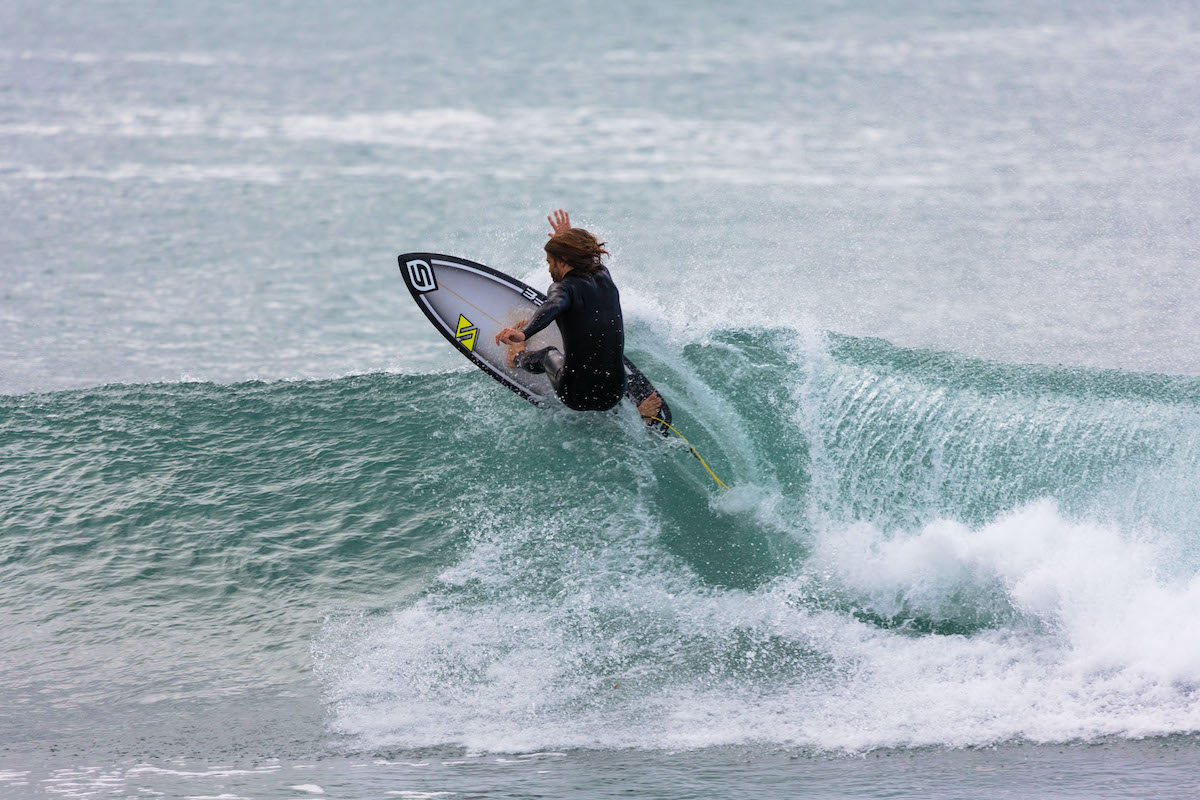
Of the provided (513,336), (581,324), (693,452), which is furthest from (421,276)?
(693,452)

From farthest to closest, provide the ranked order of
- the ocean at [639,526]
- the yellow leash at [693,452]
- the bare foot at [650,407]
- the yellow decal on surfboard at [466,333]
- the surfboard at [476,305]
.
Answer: the yellow decal on surfboard at [466,333] < the surfboard at [476,305] < the bare foot at [650,407] < the yellow leash at [693,452] < the ocean at [639,526]

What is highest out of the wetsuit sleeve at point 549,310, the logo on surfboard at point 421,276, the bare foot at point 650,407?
the logo on surfboard at point 421,276

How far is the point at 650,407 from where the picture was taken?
873cm

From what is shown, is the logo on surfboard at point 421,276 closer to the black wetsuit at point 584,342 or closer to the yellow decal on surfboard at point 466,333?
the yellow decal on surfboard at point 466,333

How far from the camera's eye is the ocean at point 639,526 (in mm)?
6379

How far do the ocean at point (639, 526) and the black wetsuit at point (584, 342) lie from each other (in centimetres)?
39

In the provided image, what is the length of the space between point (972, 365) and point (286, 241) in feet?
36.5

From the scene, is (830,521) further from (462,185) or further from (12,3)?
(12,3)

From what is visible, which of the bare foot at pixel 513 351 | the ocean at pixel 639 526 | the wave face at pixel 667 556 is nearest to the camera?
the ocean at pixel 639 526

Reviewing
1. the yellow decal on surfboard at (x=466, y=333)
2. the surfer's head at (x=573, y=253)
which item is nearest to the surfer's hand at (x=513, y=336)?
the surfer's head at (x=573, y=253)

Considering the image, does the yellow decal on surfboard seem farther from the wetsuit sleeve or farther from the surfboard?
the wetsuit sleeve

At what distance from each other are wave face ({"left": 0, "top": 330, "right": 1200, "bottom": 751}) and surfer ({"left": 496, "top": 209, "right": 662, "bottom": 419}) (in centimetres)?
40

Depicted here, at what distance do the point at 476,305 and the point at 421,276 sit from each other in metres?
0.52

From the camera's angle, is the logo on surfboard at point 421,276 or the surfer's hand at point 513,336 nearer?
the surfer's hand at point 513,336
